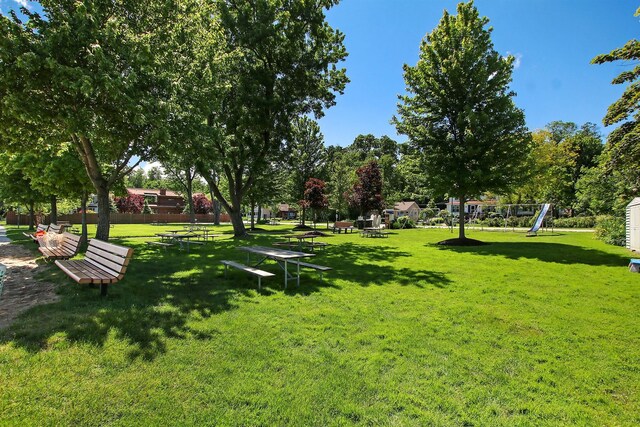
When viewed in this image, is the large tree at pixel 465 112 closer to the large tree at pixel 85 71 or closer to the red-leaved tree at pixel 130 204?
the large tree at pixel 85 71

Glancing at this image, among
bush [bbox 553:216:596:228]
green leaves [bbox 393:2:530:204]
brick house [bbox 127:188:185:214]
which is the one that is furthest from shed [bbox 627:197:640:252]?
brick house [bbox 127:188:185:214]

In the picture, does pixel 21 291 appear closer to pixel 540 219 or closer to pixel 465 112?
pixel 465 112

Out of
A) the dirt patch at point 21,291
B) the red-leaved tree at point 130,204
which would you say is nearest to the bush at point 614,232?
the dirt patch at point 21,291

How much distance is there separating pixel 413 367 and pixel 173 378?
2.56 m

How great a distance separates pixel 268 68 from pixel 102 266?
14.8 meters

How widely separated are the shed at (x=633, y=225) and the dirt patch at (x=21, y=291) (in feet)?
61.0

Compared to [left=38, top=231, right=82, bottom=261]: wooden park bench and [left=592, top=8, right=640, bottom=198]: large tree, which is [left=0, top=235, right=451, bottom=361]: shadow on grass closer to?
[left=38, top=231, right=82, bottom=261]: wooden park bench

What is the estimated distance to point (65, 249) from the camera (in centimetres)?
919

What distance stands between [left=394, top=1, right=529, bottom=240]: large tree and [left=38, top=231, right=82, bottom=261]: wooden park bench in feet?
47.7

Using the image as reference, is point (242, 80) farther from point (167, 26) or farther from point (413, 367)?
point (413, 367)

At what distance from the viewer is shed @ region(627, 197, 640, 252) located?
12875mm

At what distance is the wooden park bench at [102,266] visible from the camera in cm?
565

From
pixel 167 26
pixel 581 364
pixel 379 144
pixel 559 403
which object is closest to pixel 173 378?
pixel 559 403

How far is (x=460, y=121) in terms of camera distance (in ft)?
51.8
